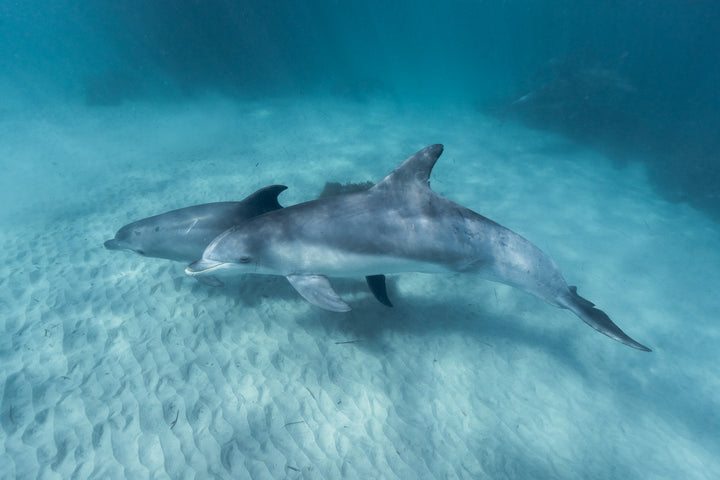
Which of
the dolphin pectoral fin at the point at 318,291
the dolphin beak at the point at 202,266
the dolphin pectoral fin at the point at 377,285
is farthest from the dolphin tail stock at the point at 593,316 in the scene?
the dolphin beak at the point at 202,266

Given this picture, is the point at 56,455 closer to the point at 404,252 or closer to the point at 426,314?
the point at 404,252

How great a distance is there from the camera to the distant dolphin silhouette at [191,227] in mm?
5359

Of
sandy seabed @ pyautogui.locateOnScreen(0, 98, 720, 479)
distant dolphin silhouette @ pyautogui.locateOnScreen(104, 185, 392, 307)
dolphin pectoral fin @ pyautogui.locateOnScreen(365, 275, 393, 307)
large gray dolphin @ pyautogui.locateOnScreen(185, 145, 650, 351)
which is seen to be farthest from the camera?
distant dolphin silhouette @ pyautogui.locateOnScreen(104, 185, 392, 307)

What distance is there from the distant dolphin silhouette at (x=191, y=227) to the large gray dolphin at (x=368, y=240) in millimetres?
1110

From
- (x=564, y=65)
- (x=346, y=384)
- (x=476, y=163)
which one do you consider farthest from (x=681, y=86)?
(x=346, y=384)

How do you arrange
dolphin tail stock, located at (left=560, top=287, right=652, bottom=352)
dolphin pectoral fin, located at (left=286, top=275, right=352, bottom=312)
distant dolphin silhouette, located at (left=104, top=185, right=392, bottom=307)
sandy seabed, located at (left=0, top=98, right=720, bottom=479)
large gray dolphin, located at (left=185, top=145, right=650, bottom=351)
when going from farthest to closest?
distant dolphin silhouette, located at (left=104, top=185, right=392, bottom=307) → dolphin tail stock, located at (left=560, top=287, right=652, bottom=352) → large gray dolphin, located at (left=185, top=145, right=650, bottom=351) → dolphin pectoral fin, located at (left=286, top=275, right=352, bottom=312) → sandy seabed, located at (left=0, top=98, right=720, bottom=479)

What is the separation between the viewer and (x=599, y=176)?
1441 centimetres

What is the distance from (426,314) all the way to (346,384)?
82.6 inches

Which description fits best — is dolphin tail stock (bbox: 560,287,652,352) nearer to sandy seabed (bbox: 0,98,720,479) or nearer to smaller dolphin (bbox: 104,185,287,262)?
sandy seabed (bbox: 0,98,720,479)

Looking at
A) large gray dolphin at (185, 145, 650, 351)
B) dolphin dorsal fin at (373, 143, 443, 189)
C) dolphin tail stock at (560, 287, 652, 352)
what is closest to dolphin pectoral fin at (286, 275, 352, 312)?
large gray dolphin at (185, 145, 650, 351)

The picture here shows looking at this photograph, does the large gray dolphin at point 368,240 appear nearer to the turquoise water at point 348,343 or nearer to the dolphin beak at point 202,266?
the dolphin beak at point 202,266

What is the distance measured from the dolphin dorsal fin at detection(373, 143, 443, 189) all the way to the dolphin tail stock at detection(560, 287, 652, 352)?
2.86 m

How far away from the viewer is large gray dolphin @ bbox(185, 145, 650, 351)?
4242 mm

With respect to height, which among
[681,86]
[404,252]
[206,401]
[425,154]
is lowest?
[681,86]
